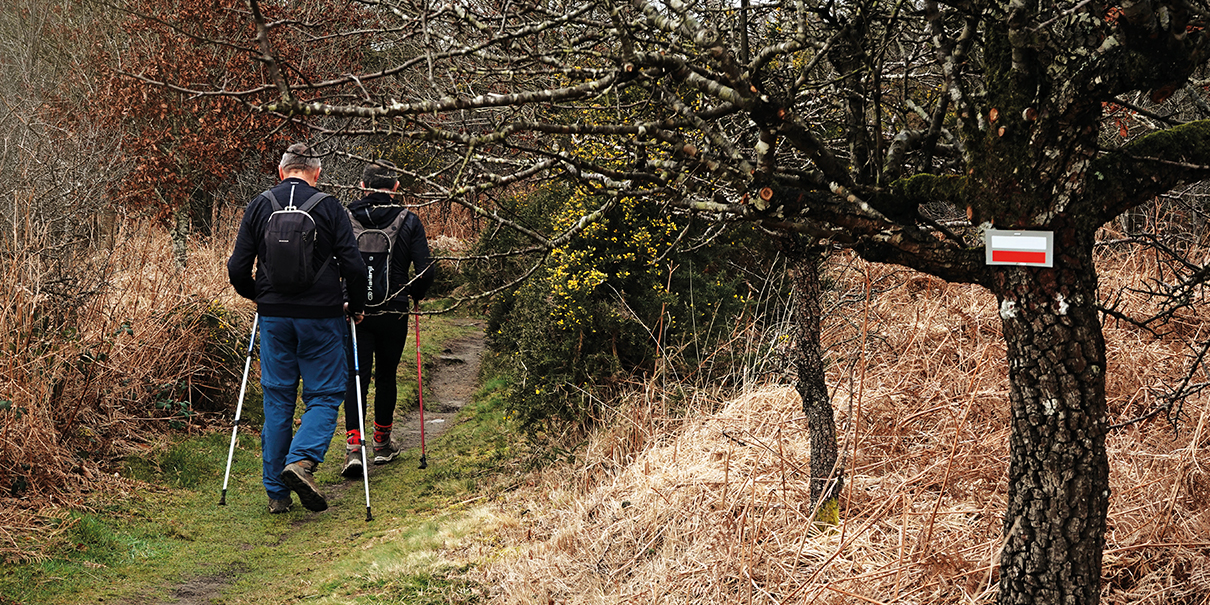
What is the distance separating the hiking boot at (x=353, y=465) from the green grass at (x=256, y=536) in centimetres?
9

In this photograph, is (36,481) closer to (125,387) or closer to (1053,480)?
(125,387)

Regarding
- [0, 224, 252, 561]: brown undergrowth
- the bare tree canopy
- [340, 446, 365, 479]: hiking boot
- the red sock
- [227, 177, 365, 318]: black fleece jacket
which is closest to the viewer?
the bare tree canopy

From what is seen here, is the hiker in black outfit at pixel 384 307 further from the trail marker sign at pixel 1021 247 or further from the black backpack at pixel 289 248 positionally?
the trail marker sign at pixel 1021 247

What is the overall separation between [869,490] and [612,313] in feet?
7.91

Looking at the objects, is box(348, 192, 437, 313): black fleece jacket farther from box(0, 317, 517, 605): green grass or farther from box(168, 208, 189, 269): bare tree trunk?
box(168, 208, 189, 269): bare tree trunk

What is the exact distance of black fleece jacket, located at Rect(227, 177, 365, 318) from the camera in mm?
5918

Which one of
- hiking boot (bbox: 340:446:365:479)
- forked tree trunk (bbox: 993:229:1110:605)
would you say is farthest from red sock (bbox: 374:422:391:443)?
forked tree trunk (bbox: 993:229:1110:605)

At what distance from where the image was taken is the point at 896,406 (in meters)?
5.29

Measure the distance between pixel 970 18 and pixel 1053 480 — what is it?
4.59 ft

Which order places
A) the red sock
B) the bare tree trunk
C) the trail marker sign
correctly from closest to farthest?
1. the trail marker sign
2. the red sock
3. the bare tree trunk

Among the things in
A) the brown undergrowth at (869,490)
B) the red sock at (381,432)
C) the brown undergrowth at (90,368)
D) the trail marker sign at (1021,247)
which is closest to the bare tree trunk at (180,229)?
the brown undergrowth at (90,368)

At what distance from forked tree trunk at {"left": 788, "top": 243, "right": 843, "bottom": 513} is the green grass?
199 centimetres

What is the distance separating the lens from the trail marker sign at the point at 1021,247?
Result: 2.47 metres

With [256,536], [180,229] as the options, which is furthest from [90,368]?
[180,229]
